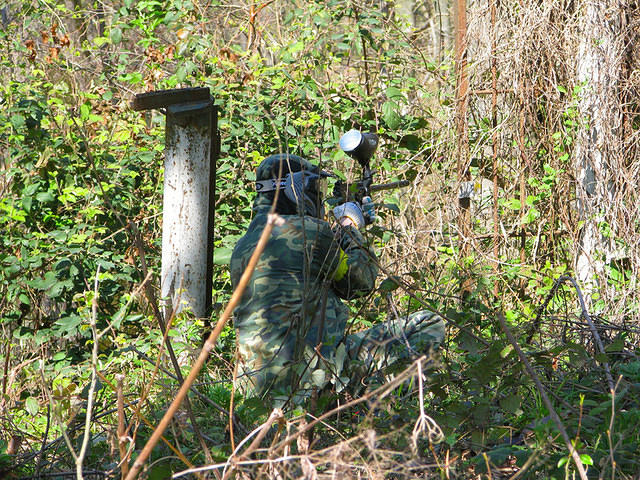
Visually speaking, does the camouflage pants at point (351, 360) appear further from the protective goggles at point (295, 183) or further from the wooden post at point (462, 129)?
the wooden post at point (462, 129)

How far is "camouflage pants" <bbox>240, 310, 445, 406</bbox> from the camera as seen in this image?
2.82m

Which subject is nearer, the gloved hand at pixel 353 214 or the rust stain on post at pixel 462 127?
the gloved hand at pixel 353 214

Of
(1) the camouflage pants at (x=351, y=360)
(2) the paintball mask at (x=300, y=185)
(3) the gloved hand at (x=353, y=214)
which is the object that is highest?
(2) the paintball mask at (x=300, y=185)

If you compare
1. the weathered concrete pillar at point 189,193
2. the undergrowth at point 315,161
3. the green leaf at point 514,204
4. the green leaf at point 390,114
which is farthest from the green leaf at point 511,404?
the green leaf at point 390,114

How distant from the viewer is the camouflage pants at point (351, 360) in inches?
111

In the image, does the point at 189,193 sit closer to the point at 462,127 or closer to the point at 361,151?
the point at 361,151

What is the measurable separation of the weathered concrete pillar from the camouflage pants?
984 mm

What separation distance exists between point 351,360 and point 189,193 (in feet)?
6.66

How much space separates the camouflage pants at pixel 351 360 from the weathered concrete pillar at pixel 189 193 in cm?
98

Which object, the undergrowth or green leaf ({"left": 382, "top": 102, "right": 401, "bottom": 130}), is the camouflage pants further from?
green leaf ({"left": 382, "top": 102, "right": 401, "bottom": 130})

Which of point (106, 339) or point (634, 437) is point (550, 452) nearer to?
point (634, 437)

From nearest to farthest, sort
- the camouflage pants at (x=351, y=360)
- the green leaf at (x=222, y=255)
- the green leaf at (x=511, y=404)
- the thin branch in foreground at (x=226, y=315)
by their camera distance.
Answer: the thin branch in foreground at (x=226, y=315)
the green leaf at (x=511, y=404)
the camouflage pants at (x=351, y=360)
the green leaf at (x=222, y=255)

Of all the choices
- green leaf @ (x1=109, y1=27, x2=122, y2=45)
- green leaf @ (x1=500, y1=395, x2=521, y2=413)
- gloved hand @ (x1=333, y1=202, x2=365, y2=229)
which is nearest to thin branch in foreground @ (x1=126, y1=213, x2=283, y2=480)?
green leaf @ (x1=500, y1=395, x2=521, y2=413)

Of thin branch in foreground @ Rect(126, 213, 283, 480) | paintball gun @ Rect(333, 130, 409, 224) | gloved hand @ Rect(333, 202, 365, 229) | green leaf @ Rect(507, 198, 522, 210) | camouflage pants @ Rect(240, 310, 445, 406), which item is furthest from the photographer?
green leaf @ Rect(507, 198, 522, 210)
